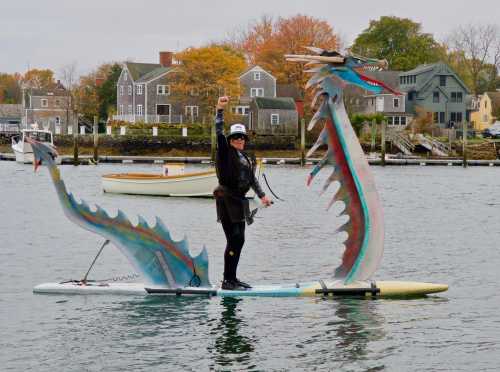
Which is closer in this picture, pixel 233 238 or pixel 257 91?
pixel 233 238

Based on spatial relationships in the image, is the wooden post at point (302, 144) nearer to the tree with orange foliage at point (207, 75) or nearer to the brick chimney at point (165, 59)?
the tree with orange foliage at point (207, 75)

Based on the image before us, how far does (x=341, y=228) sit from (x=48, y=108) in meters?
125

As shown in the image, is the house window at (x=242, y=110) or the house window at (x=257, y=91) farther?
the house window at (x=257, y=91)

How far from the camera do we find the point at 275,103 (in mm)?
102500

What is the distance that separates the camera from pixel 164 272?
15.4 m

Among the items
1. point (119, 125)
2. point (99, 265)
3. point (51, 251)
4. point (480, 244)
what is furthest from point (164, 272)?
point (119, 125)

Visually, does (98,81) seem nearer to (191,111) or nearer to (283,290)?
(191,111)

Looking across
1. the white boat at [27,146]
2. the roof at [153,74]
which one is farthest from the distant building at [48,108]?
the white boat at [27,146]

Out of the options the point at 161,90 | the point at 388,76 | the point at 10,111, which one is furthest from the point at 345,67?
the point at 10,111

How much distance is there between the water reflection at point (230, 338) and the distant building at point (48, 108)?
361 ft

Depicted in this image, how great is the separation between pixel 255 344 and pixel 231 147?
9.71ft

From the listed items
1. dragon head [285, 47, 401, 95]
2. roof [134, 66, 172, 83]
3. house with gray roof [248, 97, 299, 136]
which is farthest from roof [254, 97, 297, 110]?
dragon head [285, 47, 401, 95]

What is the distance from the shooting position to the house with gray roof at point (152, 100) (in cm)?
10256

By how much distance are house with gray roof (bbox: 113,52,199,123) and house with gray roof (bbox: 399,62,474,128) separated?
87.8 ft
